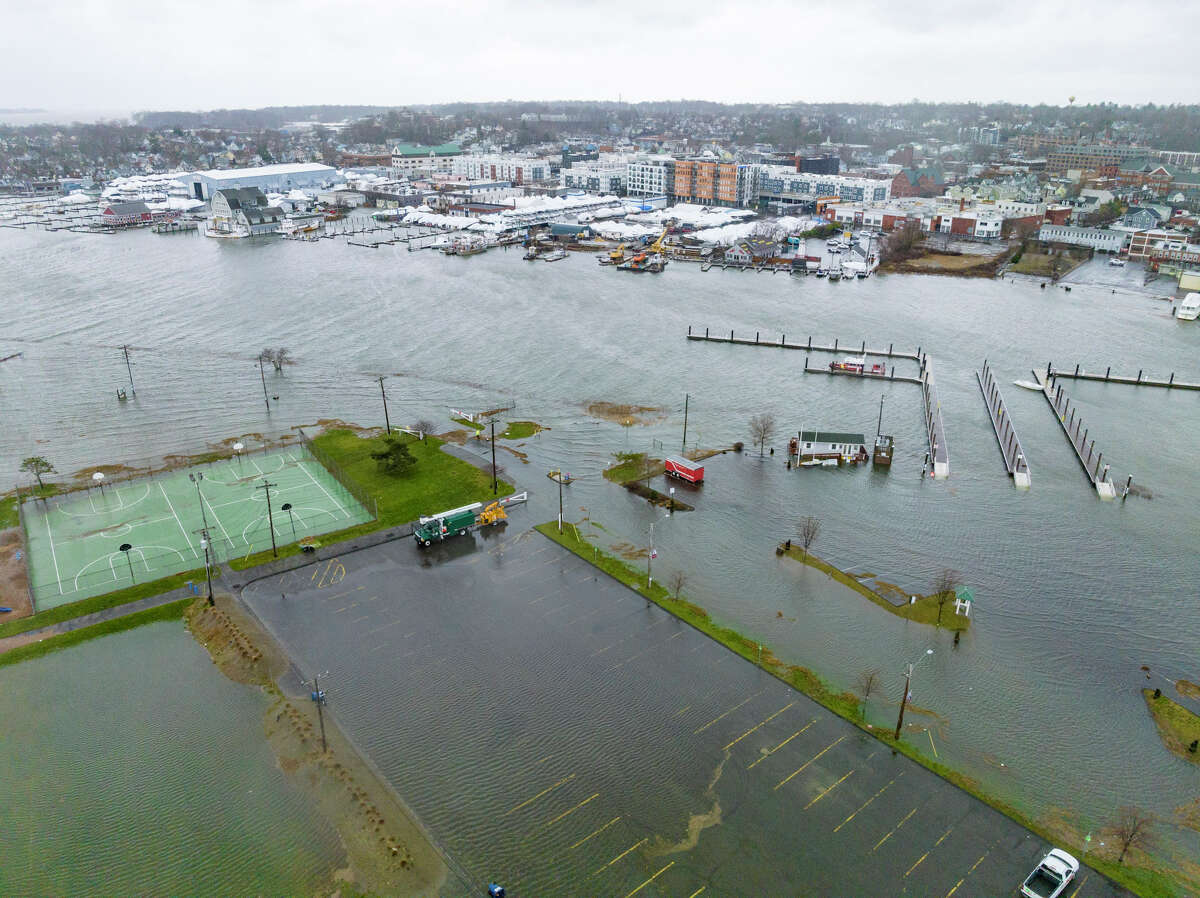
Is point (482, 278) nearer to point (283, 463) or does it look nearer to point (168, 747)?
point (283, 463)

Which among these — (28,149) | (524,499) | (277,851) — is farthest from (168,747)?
(28,149)

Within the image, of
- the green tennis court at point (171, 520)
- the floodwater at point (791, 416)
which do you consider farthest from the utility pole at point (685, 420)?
the green tennis court at point (171, 520)

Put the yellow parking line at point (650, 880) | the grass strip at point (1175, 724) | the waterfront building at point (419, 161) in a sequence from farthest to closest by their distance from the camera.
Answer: the waterfront building at point (419, 161)
the grass strip at point (1175, 724)
the yellow parking line at point (650, 880)

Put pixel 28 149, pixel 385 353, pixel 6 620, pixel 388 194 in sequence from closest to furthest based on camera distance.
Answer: pixel 6 620, pixel 385 353, pixel 388 194, pixel 28 149

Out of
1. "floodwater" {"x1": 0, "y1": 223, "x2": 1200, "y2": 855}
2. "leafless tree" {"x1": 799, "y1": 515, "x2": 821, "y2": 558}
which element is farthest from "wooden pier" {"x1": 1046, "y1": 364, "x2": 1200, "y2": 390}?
"leafless tree" {"x1": 799, "y1": 515, "x2": 821, "y2": 558}

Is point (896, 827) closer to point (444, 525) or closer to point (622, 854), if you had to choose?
point (622, 854)

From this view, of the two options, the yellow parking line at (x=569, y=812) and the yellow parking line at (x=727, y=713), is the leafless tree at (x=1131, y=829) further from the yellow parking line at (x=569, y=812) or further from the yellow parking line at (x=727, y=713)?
the yellow parking line at (x=569, y=812)
